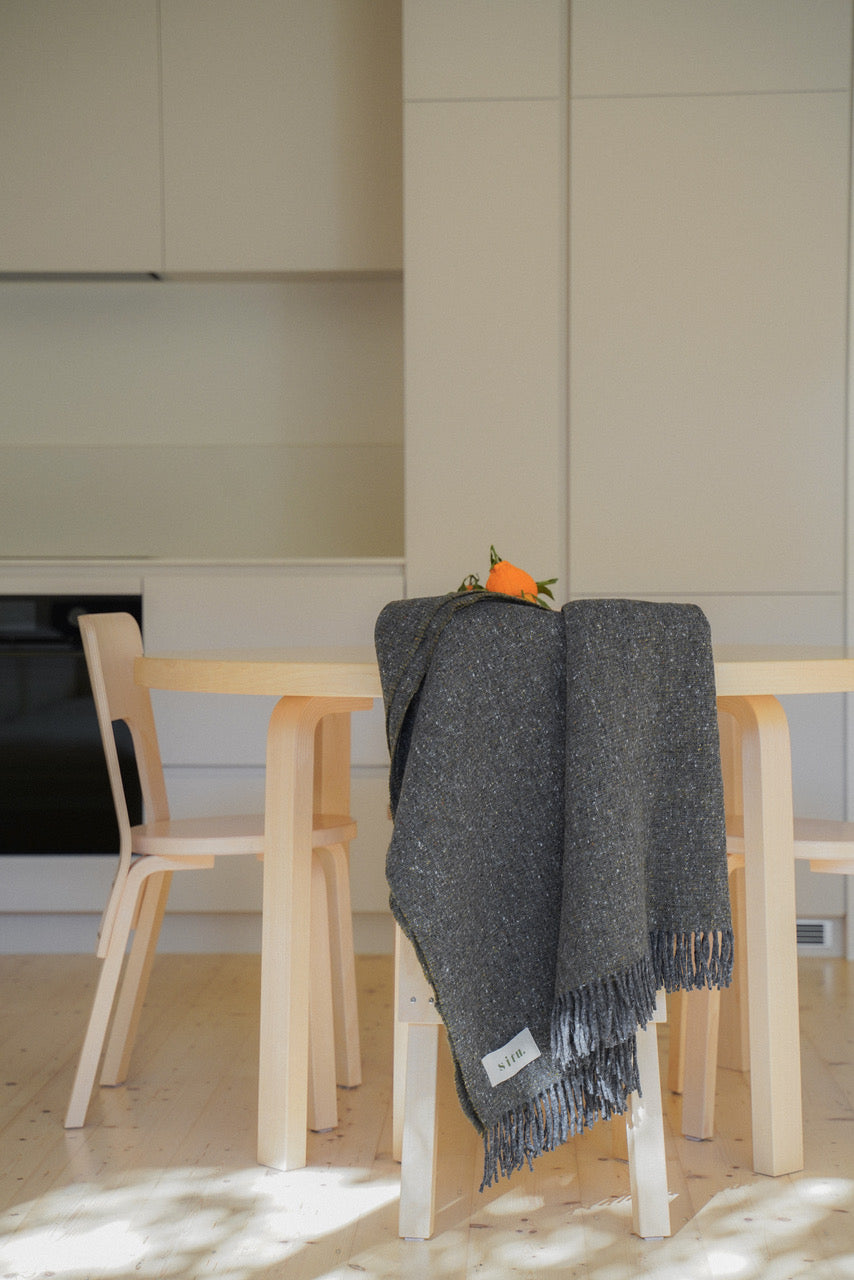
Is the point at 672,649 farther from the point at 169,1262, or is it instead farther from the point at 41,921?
the point at 41,921

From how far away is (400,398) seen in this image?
Result: 3.77m

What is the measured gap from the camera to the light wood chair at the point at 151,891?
1.98m

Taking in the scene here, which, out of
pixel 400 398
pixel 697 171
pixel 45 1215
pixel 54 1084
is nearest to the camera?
pixel 45 1215

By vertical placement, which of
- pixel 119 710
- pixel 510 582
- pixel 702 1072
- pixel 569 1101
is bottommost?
pixel 702 1072

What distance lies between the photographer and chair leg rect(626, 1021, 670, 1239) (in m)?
1.56

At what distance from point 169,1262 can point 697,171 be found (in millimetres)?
2578

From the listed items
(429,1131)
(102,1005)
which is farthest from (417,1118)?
(102,1005)

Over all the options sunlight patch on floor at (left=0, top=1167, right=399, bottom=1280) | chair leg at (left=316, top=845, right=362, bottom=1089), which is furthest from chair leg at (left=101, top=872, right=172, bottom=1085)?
sunlight patch on floor at (left=0, top=1167, right=399, bottom=1280)

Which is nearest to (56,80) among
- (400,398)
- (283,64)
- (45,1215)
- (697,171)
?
(283,64)

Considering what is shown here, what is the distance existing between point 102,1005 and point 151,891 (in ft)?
0.76

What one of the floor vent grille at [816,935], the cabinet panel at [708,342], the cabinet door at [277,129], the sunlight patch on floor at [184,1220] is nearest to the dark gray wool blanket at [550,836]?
the sunlight patch on floor at [184,1220]

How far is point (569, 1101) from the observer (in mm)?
1505

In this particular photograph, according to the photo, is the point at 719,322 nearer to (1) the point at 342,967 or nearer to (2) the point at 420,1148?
(1) the point at 342,967

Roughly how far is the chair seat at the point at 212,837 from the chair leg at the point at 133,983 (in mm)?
147
